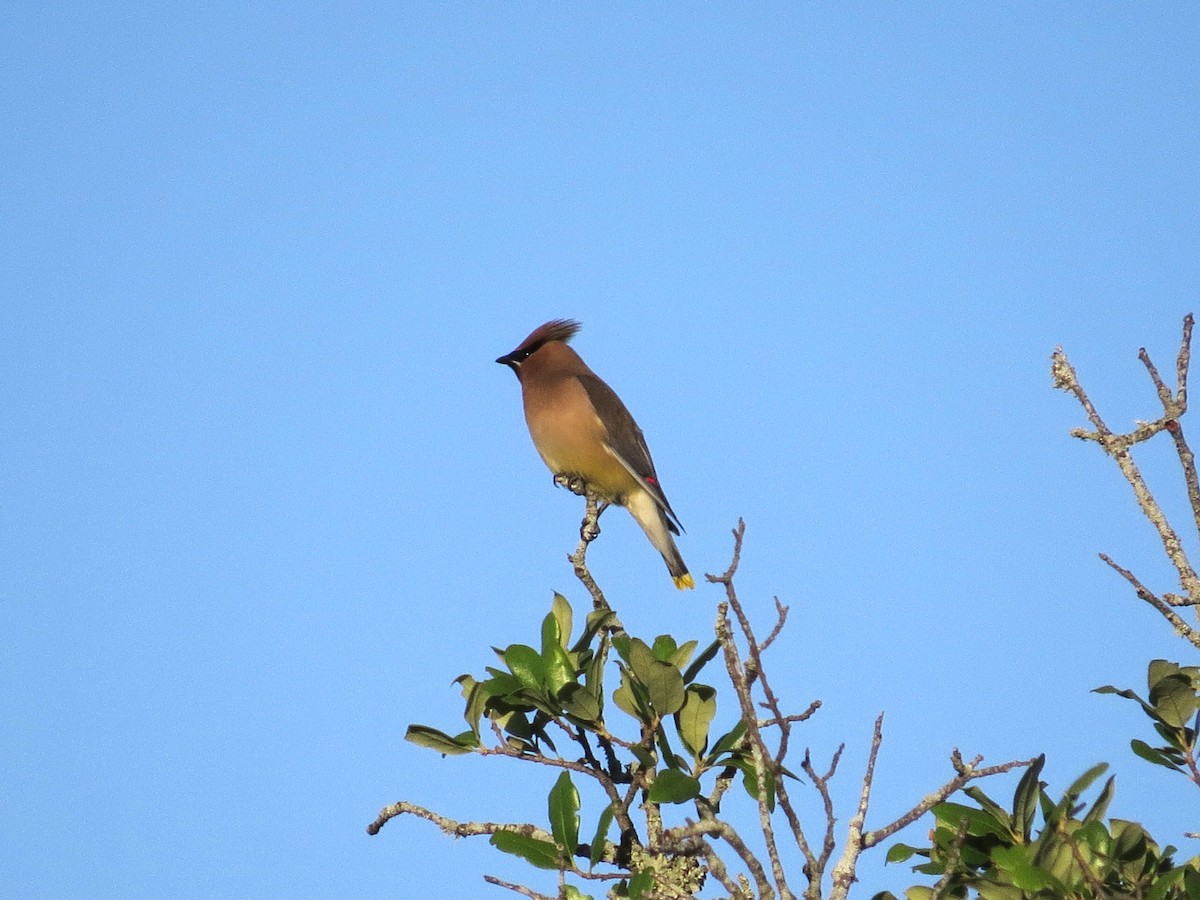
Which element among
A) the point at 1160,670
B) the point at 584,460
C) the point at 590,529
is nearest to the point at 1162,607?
the point at 1160,670

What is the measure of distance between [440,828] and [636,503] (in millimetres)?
4100

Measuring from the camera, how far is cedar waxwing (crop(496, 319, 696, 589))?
6328 millimetres

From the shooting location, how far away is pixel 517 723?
2.64 metres

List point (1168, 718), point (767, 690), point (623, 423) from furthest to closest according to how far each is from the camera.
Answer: point (623, 423) < point (1168, 718) < point (767, 690)

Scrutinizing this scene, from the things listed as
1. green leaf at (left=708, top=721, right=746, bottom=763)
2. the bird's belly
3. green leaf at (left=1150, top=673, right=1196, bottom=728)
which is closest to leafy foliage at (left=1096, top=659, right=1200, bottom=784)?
green leaf at (left=1150, top=673, right=1196, bottom=728)

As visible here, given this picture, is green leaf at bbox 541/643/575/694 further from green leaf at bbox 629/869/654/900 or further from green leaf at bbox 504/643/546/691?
green leaf at bbox 629/869/654/900

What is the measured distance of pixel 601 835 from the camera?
2.38m

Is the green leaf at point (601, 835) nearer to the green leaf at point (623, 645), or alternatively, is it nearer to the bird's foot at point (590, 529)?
the green leaf at point (623, 645)

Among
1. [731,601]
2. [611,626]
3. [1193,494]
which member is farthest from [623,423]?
[731,601]

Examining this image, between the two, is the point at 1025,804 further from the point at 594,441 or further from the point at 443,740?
the point at 594,441

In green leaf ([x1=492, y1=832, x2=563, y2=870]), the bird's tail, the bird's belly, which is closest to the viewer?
green leaf ([x1=492, y1=832, x2=563, y2=870])

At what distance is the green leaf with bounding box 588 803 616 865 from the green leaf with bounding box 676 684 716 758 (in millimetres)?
194

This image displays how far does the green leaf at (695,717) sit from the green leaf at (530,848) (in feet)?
0.98

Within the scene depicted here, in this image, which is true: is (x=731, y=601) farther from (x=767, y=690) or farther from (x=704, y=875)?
(x=704, y=875)
